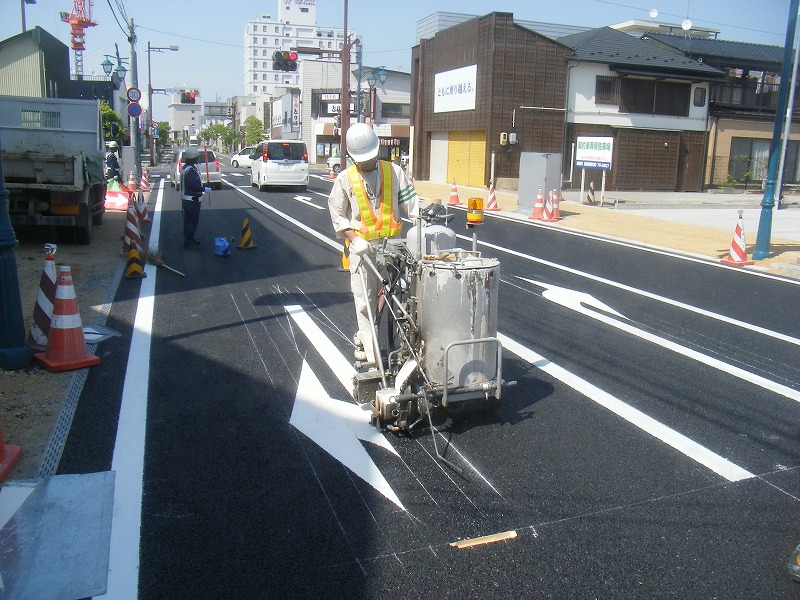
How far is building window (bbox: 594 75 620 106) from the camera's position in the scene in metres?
33.3

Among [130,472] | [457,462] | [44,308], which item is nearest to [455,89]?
[44,308]

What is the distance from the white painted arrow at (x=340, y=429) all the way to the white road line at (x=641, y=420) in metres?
1.83

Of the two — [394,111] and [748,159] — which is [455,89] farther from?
[394,111]

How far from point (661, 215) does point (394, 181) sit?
725 inches

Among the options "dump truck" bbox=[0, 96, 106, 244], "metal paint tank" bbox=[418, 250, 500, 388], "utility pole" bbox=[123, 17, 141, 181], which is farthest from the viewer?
"utility pole" bbox=[123, 17, 141, 181]

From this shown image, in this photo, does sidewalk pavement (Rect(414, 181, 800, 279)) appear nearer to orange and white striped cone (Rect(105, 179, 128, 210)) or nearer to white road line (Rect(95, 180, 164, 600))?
orange and white striped cone (Rect(105, 179, 128, 210))

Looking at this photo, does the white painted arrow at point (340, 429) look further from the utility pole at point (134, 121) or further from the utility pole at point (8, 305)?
the utility pole at point (134, 121)

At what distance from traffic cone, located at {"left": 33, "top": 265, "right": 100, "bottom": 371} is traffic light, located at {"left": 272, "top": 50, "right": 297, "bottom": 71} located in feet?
81.4

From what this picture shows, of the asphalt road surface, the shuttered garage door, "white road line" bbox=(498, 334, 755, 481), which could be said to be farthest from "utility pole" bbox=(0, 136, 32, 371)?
the shuttered garage door

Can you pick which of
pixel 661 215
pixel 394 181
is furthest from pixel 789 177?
pixel 394 181

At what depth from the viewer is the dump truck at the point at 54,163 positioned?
12461 mm

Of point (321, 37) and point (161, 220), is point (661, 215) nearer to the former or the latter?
point (161, 220)

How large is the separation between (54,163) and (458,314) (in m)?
10.2

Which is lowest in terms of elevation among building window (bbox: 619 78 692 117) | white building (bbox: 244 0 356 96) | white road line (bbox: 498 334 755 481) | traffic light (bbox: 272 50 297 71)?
white road line (bbox: 498 334 755 481)
